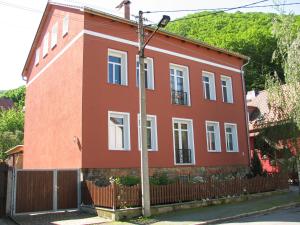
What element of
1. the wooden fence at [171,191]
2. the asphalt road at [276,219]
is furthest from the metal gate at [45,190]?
the asphalt road at [276,219]

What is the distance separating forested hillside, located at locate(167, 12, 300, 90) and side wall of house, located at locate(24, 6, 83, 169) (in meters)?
20.3

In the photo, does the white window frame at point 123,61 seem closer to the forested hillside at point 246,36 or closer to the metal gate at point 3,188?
the metal gate at point 3,188

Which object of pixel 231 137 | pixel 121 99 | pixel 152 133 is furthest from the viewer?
pixel 231 137

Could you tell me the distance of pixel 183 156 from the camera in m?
21.3

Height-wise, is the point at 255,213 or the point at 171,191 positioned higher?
the point at 171,191

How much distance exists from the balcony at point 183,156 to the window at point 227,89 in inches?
217

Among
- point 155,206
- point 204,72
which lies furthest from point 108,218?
point 204,72

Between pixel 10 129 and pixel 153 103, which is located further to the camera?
pixel 10 129

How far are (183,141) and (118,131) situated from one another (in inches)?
180

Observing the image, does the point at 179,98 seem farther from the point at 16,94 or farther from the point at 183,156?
the point at 16,94

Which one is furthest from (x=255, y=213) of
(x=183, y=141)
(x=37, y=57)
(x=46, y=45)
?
(x=37, y=57)

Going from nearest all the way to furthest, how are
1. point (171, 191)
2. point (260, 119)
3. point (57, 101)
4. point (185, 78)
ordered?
point (171, 191) → point (57, 101) → point (185, 78) → point (260, 119)

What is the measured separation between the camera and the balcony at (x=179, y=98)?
21.7 metres

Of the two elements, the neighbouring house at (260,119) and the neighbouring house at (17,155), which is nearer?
the neighbouring house at (260,119)
